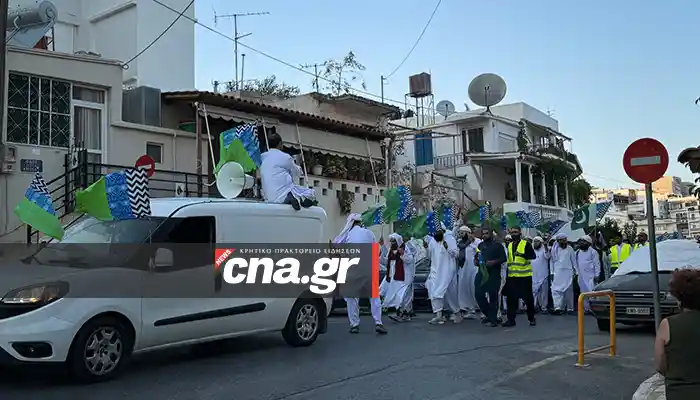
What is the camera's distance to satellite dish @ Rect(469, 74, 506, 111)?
35.0 m

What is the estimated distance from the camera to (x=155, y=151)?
1873cm

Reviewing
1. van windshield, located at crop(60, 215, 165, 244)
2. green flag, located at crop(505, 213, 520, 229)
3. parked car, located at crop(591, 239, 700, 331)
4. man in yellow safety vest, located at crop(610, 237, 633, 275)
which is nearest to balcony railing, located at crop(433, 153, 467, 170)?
green flag, located at crop(505, 213, 520, 229)

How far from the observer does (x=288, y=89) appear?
3381 centimetres

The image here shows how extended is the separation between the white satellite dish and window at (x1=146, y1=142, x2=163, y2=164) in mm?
21600

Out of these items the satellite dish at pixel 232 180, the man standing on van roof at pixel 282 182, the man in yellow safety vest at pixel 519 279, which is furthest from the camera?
the man in yellow safety vest at pixel 519 279

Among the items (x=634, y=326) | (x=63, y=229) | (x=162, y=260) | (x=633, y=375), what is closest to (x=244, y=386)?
(x=162, y=260)

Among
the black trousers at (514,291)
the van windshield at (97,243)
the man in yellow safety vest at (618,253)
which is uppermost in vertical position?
the van windshield at (97,243)

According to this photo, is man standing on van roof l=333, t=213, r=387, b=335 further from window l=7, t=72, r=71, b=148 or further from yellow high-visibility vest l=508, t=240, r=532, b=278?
window l=7, t=72, r=71, b=148

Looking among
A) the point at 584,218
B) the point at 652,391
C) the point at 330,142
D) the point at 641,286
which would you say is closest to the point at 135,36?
the point at 330,142

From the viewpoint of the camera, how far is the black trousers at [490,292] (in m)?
13.1

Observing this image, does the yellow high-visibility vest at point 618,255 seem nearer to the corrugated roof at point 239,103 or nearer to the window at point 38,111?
the corrugated roof at point 239,103

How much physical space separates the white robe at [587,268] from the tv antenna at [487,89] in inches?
773

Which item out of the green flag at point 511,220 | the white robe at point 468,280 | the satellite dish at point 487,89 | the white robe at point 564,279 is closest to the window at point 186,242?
the white robe at point 468,280

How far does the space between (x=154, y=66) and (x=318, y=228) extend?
529 inches
